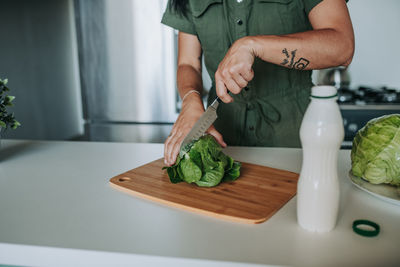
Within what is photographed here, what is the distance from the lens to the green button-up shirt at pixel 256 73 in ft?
4.70

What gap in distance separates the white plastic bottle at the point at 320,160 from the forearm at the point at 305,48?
0.44 meters

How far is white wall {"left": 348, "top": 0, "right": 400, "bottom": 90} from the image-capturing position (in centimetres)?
304

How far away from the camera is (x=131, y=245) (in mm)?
686

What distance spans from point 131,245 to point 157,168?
454mm

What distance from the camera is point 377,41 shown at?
3078mm

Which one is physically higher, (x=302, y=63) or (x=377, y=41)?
(x=377, y=41)

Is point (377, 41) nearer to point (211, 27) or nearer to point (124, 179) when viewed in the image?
point (211, 27)

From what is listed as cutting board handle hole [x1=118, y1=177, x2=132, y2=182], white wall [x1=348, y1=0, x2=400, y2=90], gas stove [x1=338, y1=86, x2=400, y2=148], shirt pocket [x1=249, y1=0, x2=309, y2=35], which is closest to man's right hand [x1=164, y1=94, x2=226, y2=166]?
cutting board handle hole [x1=118, y1=177, x2=132, y2=182]

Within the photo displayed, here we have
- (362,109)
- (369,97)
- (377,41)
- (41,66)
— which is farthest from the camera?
(41,66)

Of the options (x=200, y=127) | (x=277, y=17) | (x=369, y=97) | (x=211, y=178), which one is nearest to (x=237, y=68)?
(x=200, y=127)

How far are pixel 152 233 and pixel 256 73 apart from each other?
0.99 metres

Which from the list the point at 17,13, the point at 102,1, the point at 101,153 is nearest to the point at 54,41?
the point at 17,13

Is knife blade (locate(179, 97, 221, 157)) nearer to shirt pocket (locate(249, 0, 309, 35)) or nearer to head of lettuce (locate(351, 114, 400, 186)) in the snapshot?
head of lettuce (locate(351, 114, 400, 186))

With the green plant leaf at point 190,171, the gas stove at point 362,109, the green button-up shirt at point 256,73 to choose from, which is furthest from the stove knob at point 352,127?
the green plant leaf at point 190,171
